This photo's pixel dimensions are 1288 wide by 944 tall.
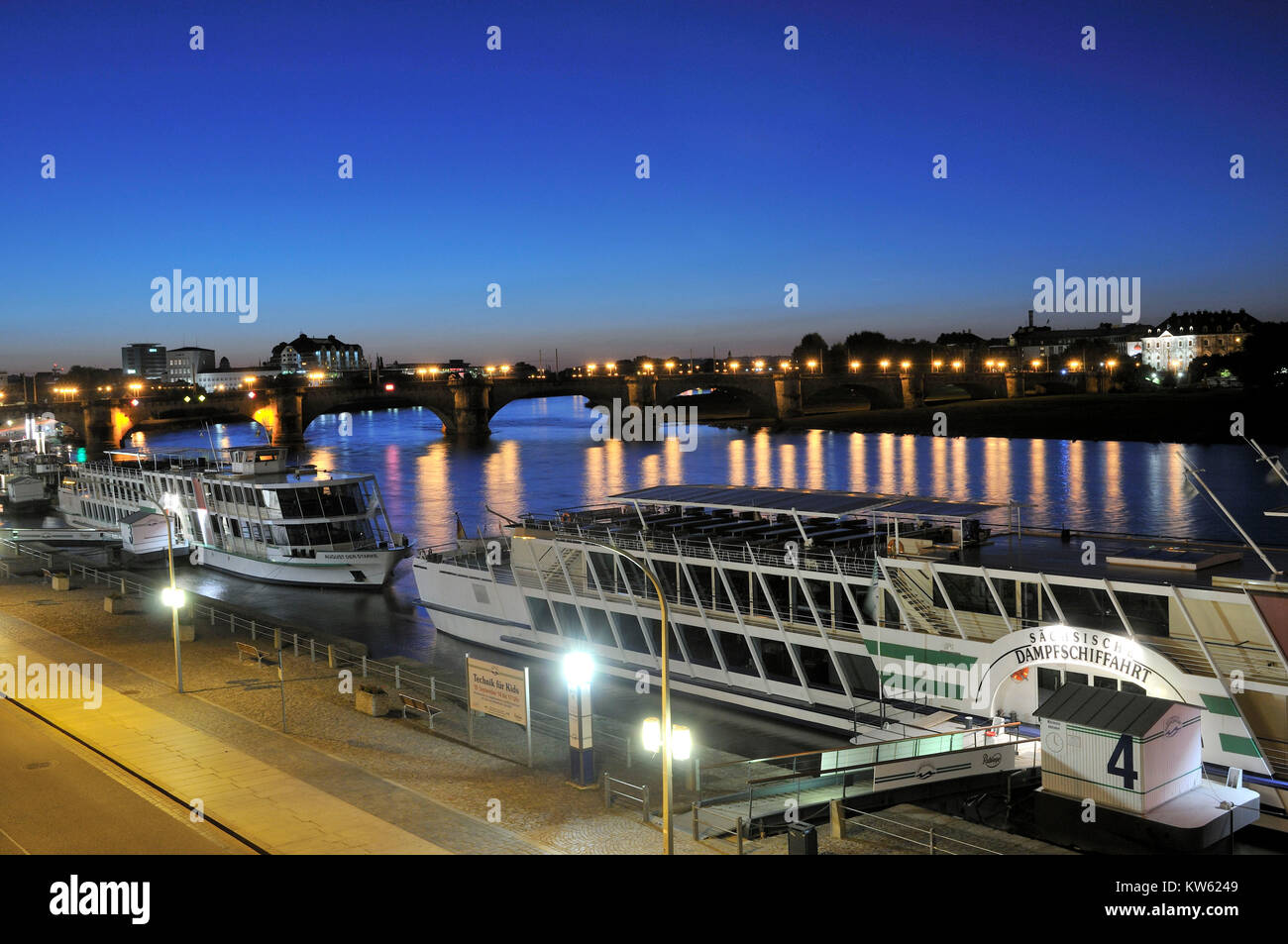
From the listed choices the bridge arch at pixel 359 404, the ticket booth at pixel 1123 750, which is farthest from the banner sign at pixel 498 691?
the bridge arch at pixel 359 404

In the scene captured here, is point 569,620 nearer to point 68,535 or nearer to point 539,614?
point 539,614

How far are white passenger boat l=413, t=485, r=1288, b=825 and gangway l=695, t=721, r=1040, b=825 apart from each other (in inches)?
50.9

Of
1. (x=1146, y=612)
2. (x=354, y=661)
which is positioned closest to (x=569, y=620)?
(x=354, y=661)

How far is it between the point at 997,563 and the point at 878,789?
6.20m

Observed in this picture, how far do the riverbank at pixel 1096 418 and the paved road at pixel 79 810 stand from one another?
3973 inches

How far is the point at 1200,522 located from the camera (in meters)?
60.6

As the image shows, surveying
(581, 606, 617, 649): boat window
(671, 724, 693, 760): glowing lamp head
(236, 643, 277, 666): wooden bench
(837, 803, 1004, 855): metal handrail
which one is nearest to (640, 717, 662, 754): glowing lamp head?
(671, 724, 693, 760): glowing lamp head

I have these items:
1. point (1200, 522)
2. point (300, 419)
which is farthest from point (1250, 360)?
point (300, 419)

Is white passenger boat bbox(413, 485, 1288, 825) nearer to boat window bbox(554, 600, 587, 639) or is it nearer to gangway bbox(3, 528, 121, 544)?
boat window bbox(554, 600, 587, 639)

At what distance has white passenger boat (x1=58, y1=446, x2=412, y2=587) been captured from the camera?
4644 cm

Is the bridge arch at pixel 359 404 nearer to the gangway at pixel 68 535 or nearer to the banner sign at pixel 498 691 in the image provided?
the gangway at pixel 68 535

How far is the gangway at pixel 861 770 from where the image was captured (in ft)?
60.7
